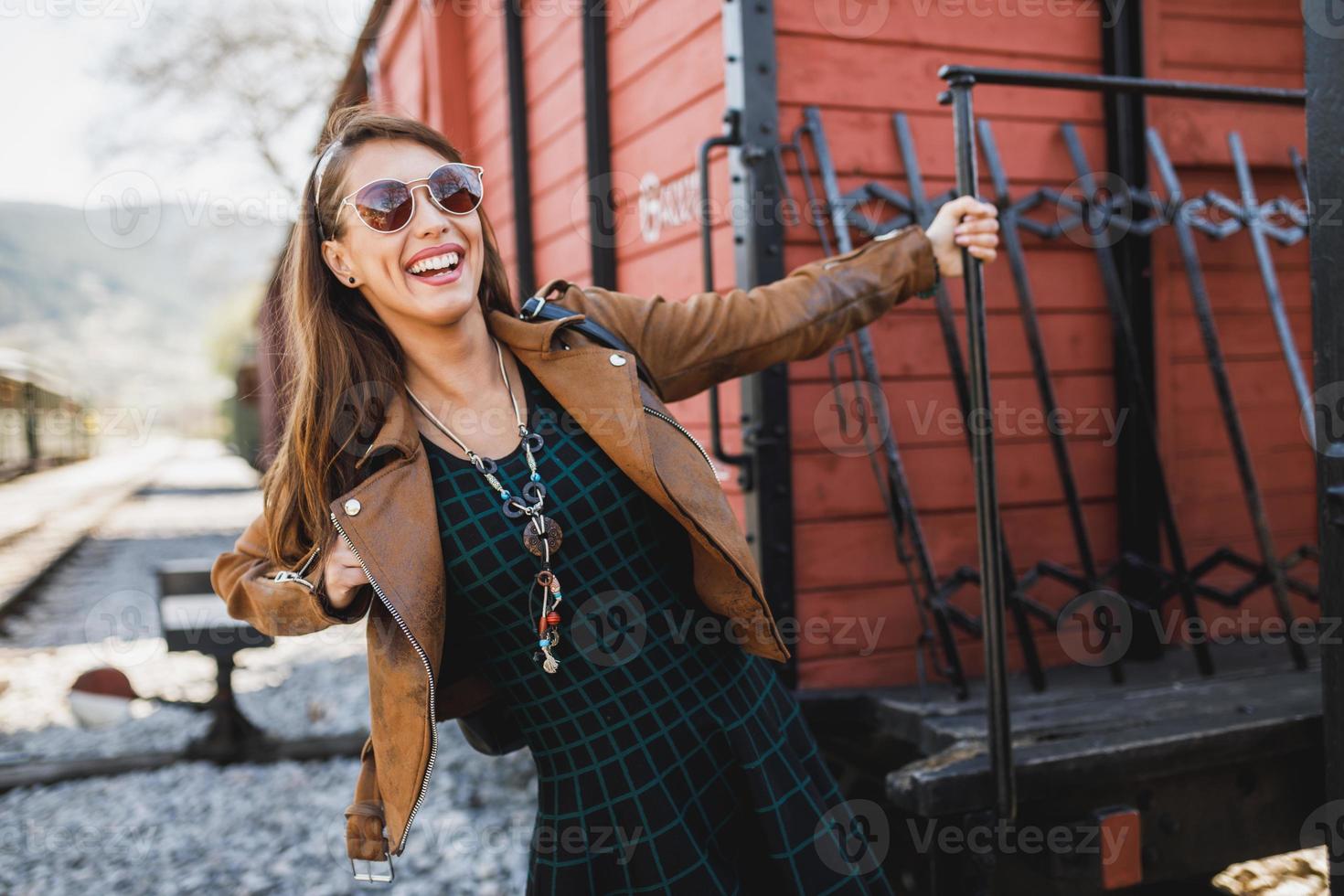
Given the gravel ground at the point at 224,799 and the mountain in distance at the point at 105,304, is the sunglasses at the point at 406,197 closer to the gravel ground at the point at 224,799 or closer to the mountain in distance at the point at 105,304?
the gravel ground at the point at 224,799

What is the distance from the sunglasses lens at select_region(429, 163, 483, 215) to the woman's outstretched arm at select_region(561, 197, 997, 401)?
0.32 metres

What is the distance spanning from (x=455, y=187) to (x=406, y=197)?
0.29 feet

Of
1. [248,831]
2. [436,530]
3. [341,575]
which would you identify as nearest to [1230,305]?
[436,530]

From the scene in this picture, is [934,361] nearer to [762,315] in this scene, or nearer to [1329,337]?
[762,315]

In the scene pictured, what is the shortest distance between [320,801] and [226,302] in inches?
2616

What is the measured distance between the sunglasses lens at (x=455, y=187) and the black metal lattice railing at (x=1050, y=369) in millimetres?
1376

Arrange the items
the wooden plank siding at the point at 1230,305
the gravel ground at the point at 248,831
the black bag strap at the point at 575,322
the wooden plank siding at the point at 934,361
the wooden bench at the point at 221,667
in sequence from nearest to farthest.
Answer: the black bag strap at the point at 575,322, the wooden plank siding at the point at 934,361, the gravel ground at the point at 248,831, the wooden plank siding at the point at 1230,305, the wooden bench at the point at 221,667

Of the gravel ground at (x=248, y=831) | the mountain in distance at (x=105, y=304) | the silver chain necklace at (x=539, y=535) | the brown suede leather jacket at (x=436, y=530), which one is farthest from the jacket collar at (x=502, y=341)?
the mountain in distance at (x=105, y=304)

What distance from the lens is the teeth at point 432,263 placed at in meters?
1.60

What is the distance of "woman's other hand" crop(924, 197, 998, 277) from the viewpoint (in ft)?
6.71

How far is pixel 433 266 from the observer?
161 cm

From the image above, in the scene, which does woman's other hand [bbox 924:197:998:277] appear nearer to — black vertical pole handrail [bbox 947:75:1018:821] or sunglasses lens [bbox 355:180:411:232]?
black vertical pole handrail [bbox 947:75:1018:821]

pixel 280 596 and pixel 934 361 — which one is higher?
pixel 934 361

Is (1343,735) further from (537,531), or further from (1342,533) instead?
(537,531)
